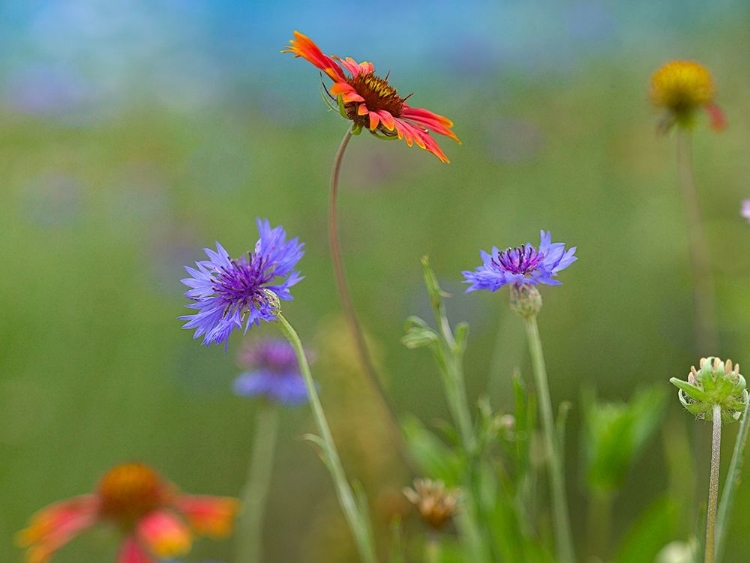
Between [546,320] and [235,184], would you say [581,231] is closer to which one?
[546,320]

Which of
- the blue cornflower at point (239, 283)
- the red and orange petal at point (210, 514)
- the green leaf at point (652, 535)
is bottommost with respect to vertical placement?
the red and orange petal at point (210, 514)

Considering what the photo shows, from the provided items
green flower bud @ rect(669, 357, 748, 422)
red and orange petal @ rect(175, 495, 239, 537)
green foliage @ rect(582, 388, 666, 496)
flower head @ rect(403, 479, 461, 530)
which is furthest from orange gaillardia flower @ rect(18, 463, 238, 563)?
green flower bud @ rect(669, 357, 748, 422)

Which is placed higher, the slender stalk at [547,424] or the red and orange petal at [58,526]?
the slender stalk at [547,424]

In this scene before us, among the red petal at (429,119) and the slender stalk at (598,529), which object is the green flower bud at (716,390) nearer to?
the red petal at (429,119)

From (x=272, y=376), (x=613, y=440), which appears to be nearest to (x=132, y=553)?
(x=272, y=376)

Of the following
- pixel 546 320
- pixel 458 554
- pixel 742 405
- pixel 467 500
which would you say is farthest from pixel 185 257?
pixel 742 405

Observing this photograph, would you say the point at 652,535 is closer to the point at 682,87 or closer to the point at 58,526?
the point at 682,87

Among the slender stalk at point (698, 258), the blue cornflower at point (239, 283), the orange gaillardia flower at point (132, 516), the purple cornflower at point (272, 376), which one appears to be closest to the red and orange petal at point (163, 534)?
the orange gaillardia flower at point (132, 516)
